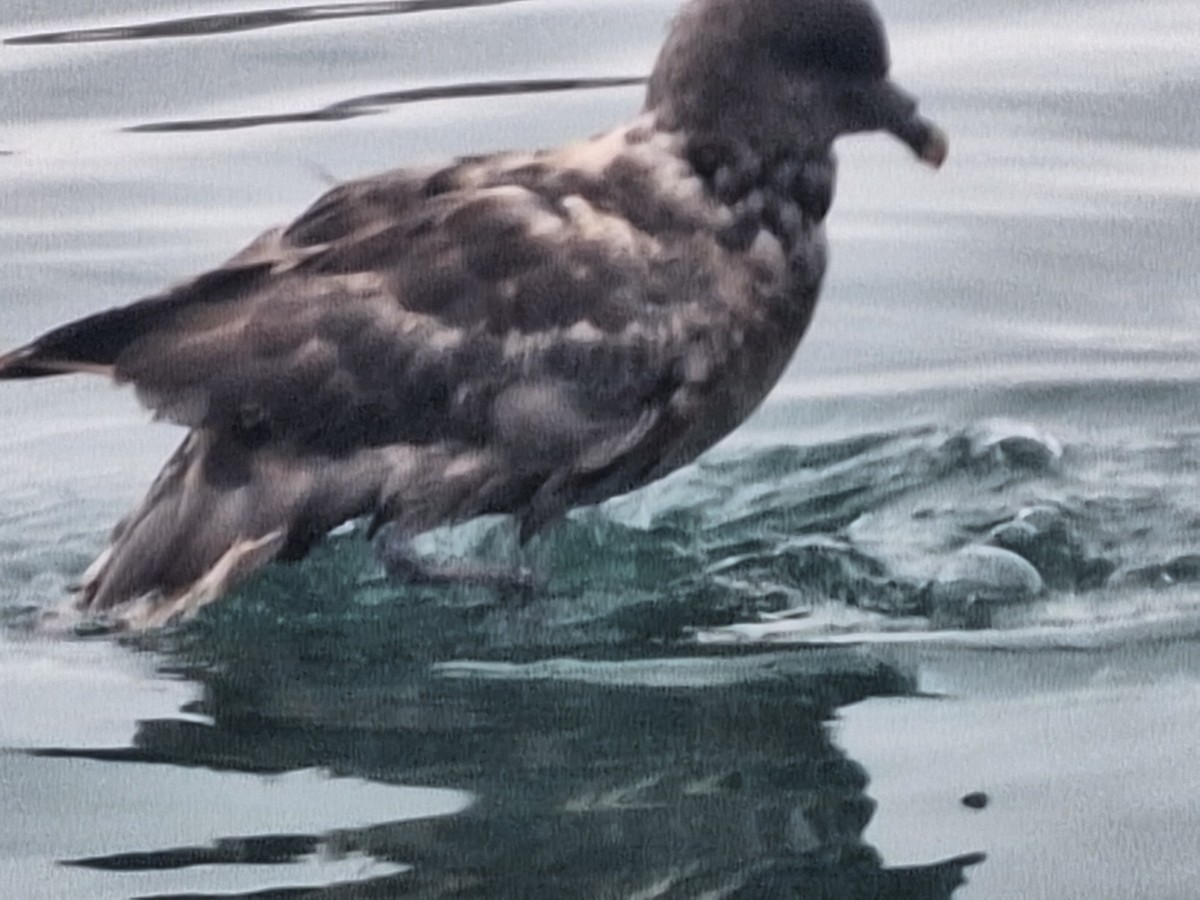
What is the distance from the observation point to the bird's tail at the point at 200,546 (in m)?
4.66

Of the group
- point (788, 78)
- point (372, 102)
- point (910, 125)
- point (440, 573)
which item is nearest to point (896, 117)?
point (910, 125)

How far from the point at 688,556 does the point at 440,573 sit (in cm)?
40

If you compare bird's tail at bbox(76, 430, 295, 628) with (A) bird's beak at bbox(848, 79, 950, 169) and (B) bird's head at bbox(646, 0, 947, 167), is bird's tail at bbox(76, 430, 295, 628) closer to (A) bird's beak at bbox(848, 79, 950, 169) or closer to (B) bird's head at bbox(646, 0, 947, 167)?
(B) bird's head at bbox(646, 0, 947, 167)

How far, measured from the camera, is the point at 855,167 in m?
5.89

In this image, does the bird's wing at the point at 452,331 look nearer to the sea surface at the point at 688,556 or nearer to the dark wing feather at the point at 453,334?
the dark wing feather at the point at 453,334

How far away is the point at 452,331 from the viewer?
465cm

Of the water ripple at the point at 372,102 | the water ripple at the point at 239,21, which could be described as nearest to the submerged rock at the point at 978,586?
the water ripple at the point at 372,102

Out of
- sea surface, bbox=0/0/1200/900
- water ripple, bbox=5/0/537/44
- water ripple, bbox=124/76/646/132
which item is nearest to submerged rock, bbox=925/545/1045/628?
sea surface, bbox=0/0/1200/900

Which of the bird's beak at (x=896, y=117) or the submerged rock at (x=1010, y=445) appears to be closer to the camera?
the bird's beak at (x=896, y=117)

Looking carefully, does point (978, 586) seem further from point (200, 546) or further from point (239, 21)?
point (239, 21)

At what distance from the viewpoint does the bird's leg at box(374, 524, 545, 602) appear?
192 inches

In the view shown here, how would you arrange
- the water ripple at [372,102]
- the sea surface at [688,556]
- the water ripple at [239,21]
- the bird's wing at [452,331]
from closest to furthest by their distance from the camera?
the sea surface at [688,556] → the bird's wing at [452,331] → the water ripple at [372,102] → the water ripple at [239,21]

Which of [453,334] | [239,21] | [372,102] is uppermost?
[239,21]

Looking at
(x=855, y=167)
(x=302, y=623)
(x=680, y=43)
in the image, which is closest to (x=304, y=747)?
(x=302, y=623)
